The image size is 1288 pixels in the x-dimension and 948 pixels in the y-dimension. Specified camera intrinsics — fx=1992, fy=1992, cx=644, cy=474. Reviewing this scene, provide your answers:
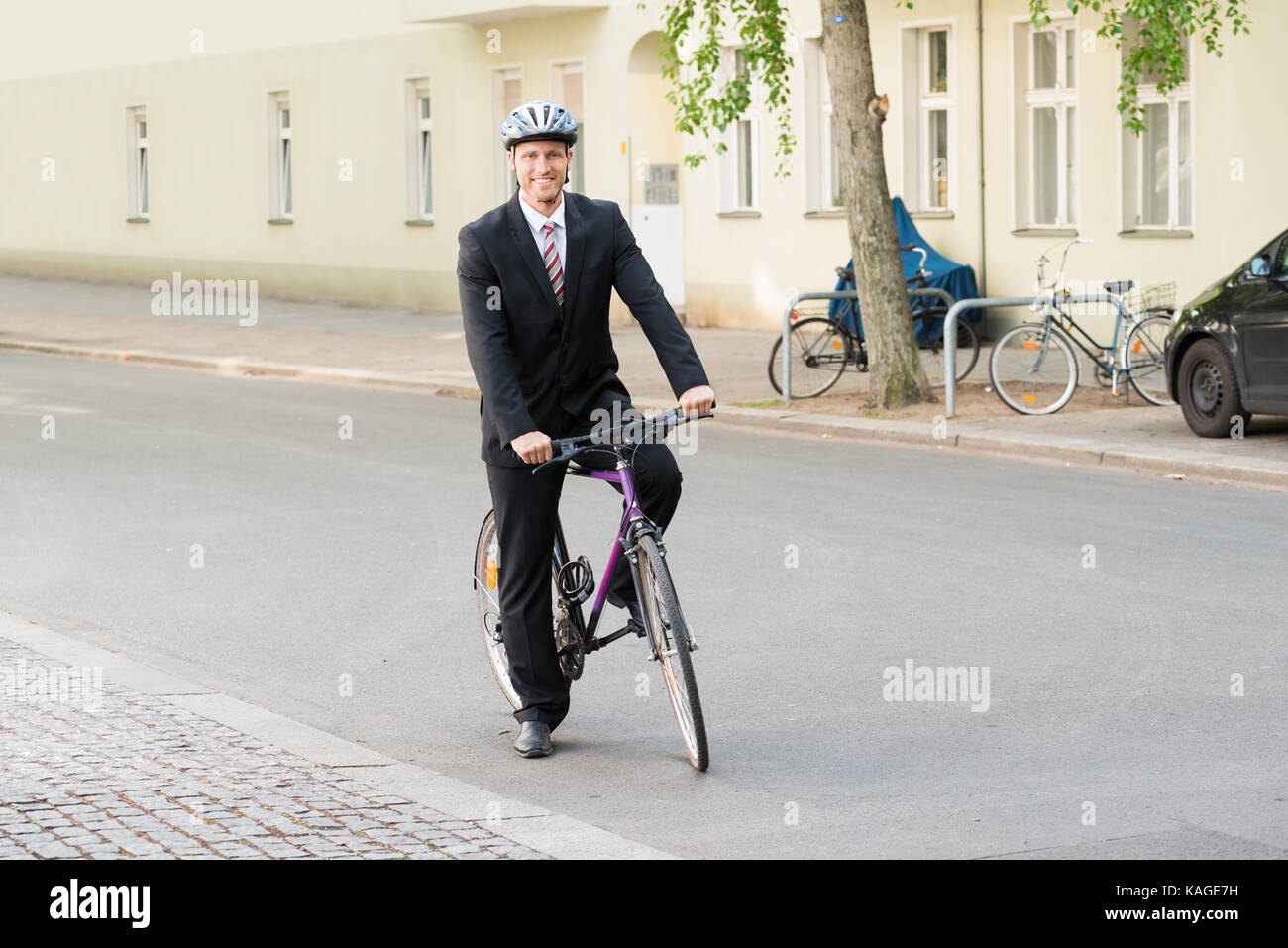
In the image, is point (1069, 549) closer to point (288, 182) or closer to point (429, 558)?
point (429, 558)

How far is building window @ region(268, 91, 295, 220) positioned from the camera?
3519 centimetres

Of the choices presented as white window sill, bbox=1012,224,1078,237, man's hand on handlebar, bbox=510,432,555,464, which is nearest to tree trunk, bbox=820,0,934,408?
white window sill, bbox=1012,224,1078,237

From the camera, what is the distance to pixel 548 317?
21.0 ft

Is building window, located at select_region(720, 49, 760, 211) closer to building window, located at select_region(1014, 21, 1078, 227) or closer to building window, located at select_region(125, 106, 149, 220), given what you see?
building window, located at select_region(1014, 21, 1078, 227)

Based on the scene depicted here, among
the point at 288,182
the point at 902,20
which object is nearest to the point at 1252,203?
the point at 902,20

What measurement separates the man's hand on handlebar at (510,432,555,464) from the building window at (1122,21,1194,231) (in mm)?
16250

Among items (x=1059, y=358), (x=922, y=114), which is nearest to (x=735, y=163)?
(x=922, y=114)

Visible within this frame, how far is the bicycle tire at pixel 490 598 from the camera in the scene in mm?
7203

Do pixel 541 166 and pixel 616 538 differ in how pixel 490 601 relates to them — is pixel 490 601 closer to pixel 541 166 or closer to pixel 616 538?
pixel 616 538

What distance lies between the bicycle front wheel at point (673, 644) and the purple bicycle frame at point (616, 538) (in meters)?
0.08

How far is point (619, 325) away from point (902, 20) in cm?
671

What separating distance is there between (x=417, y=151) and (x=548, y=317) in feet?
87.9

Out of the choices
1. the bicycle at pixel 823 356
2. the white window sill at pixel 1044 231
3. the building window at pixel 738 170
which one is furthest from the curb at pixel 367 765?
the building window at pixel 738 170

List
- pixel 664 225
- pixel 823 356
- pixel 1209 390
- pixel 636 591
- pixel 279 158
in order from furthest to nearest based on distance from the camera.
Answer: pixel 279 158, pixel 664 225, pixel 823 356, pixel 1209 390, pixel 636 591
